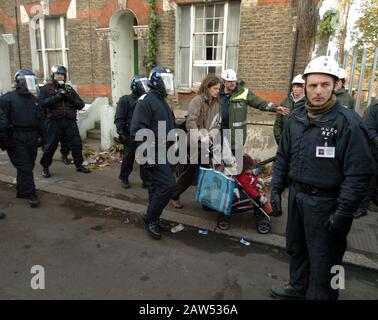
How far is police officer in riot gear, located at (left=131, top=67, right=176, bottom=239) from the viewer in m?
A: 3.91

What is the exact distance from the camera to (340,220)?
2316 millimetres

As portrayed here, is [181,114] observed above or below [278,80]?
below

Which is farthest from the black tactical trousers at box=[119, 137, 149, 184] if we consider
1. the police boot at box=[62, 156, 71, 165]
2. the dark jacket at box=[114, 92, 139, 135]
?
the police boot at box=[62, 156, 71, 165]

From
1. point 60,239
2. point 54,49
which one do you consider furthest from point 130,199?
point 54,49

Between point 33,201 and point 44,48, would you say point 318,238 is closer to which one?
point 33,201

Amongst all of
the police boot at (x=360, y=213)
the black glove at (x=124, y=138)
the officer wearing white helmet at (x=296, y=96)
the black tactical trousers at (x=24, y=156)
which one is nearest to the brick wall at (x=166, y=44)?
the officer wearing white helmet at (x=296, y=96)

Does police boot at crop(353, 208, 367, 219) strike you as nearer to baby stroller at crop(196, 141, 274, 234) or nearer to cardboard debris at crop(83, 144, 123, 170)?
baby stroller at crop(196, 141, 274, 234)

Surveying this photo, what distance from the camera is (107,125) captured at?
8523 millimetres

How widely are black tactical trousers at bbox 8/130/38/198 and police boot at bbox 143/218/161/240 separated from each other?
7.10ft

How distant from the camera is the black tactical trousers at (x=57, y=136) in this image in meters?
6.43

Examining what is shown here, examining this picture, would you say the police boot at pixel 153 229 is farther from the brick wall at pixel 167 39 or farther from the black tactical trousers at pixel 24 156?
the brick wall at pixel 167 39

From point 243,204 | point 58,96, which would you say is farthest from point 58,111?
point 243,204

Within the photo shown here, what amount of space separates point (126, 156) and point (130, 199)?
887mm

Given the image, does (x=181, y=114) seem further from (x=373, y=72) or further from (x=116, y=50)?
(x=373, y=72)
